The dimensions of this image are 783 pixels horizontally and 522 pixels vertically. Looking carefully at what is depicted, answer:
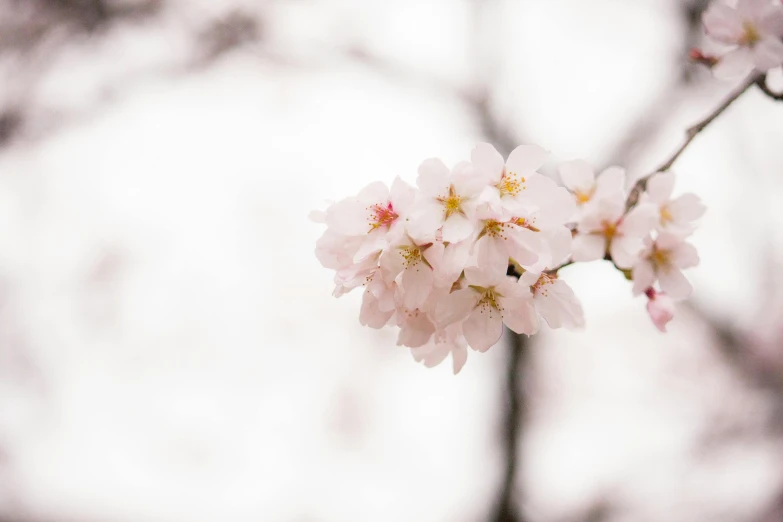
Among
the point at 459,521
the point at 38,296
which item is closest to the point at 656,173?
the point at 459,521

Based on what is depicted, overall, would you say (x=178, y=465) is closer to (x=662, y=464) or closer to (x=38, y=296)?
(x=38, y=296)

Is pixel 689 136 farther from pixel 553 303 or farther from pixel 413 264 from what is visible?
pixel 413 264

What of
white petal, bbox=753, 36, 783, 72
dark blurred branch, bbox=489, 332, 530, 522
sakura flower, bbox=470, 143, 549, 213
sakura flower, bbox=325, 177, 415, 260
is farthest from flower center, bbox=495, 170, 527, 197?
dark blurred branch, bbox=489, 332, 530, 522

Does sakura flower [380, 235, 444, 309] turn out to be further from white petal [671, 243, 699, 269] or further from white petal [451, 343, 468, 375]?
white petal [671, 243, 699, 269]

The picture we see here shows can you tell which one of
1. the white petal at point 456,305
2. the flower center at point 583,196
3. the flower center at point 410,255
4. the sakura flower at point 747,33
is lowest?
the white petal at point 456,305

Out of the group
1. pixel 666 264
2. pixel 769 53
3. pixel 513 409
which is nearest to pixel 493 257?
pixel 666 264

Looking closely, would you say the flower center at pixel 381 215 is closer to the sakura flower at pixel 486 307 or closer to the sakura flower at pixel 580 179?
the sakura flower at pixel 486 307

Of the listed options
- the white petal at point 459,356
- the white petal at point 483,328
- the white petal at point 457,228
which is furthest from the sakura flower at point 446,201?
the white petal at point 459,356
